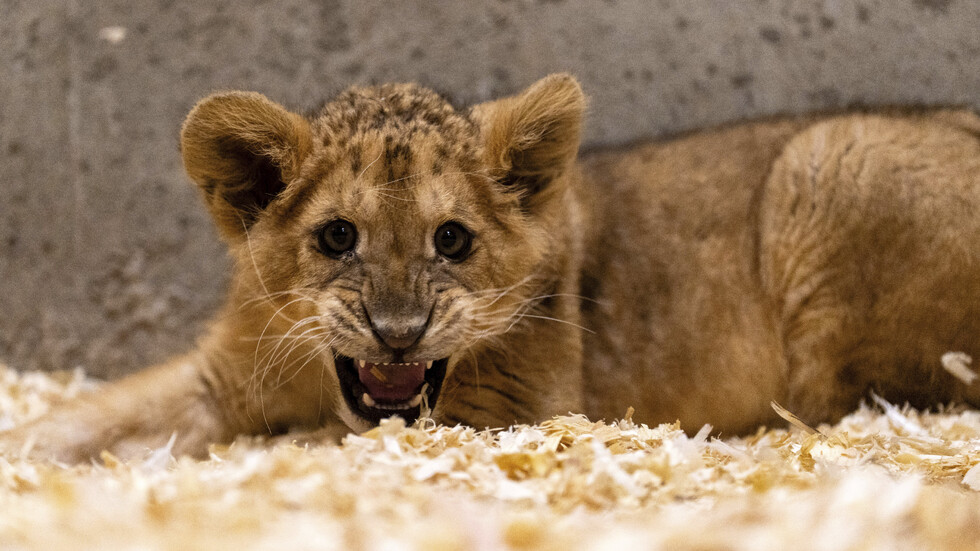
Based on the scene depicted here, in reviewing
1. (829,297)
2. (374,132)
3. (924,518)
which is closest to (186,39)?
(374,132)

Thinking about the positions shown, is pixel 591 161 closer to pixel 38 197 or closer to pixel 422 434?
pixel 422 434

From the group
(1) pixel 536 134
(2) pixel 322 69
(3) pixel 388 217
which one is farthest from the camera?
(2) pixel 322 69

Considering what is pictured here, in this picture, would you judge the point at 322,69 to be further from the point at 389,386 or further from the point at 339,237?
the point at 389,386

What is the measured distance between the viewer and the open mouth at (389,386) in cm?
254

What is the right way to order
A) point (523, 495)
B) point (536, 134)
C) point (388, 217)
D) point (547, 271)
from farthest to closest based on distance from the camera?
point (547, 271), point (536, 134), point (388, 217), point (523, 495)

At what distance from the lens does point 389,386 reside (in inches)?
102

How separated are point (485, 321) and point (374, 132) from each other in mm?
707

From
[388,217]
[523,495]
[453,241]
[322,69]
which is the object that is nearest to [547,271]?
[453,241]

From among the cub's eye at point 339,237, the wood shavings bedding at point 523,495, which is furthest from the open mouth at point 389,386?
the cub's eye at point 339,237

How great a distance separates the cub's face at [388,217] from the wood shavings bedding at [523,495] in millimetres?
317

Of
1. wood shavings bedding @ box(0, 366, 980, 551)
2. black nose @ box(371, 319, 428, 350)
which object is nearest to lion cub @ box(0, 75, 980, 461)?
black nose @ box(371, 319, 428, 350)

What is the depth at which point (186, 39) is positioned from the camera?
4148mm

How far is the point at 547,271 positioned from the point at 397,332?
85 cm

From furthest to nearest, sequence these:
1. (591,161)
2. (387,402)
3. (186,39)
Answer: (186,39) < (591,161) < (387,402)
